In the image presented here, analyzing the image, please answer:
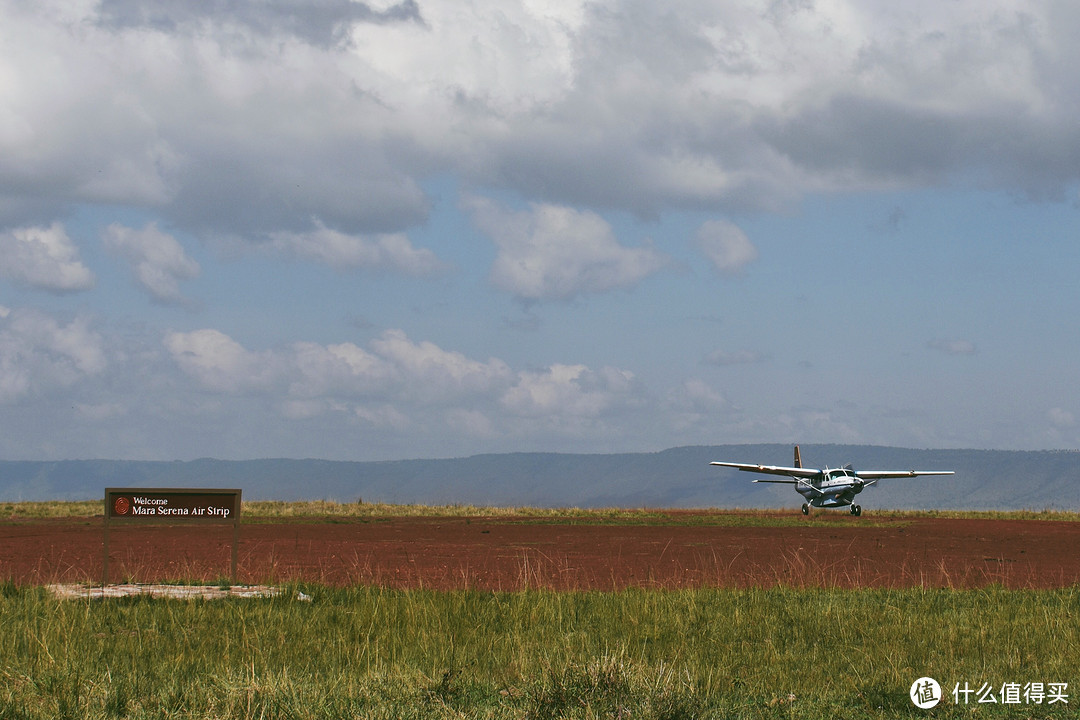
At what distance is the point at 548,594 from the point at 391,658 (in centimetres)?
403

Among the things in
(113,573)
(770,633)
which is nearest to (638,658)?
(770,633)

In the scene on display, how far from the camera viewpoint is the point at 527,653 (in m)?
9.61

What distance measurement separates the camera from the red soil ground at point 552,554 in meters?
17.5

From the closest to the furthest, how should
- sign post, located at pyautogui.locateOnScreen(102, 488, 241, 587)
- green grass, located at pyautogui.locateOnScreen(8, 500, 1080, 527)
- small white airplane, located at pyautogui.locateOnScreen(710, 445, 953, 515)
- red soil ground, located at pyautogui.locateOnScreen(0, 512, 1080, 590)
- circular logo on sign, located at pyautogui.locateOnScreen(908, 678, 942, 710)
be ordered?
circular logo on sign, located at pyautogui.locateOnScreen(908, 678, 942, 710)
sign post, located at pyautogui.locateOnScreen(102, 488, 241, 587)
red soil ground, located at pyautogui.locateOnScreen(0, 512, 1080, 590)
green grass, located at pyautogui.locateOnScreen(8, 500, 1080, 527)
small white airplane, located at pyautogui.locateOnScreen(710, 445, 953, 515)

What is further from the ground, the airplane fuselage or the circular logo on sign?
the airplane fuselage

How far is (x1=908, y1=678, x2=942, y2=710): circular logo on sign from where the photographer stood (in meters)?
7.74

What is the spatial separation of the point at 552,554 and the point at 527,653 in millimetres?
15251

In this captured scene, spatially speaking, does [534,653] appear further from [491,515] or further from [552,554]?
[491,515]

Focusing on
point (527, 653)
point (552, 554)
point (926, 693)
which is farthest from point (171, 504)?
point (552, 554)

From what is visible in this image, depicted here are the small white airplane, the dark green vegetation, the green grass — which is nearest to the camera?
the dark green vegetation

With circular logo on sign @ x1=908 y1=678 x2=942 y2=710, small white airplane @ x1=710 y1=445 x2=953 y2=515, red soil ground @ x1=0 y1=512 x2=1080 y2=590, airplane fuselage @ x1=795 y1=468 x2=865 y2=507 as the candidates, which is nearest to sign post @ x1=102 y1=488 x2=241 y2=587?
red soil ground @ x1=0 y1=512 x2=1080 y2=590

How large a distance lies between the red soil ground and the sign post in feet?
3.91

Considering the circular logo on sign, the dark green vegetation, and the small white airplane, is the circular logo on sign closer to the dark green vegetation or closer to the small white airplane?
the dark green vegetation

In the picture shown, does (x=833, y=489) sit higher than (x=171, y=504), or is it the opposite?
(x=171, y=504)
